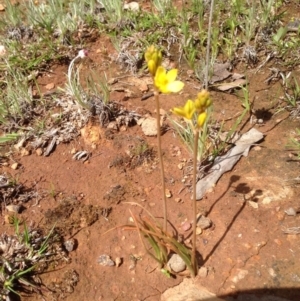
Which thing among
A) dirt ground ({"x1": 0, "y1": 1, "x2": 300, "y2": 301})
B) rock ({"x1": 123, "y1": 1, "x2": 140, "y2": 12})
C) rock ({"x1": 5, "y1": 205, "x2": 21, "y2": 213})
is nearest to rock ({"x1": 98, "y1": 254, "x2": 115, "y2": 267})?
dirt ground ({"x1": 0, "y1": 1, "x2": 300, "y2": 301})

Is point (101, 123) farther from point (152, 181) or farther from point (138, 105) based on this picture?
point (152, 181)

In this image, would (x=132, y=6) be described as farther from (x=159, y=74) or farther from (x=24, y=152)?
(x=159, y=74)

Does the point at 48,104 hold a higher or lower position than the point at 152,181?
higher

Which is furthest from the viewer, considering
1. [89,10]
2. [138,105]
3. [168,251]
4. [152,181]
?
[89,10]

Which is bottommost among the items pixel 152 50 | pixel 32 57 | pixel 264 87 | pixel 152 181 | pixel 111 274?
pixel 111 274

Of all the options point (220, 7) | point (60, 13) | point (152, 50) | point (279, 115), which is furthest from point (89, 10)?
point (152, 50)

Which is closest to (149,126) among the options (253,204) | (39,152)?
(39,152)

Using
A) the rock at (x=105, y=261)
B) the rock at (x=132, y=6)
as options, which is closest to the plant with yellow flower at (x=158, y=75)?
the rock at (x=105, y=261)

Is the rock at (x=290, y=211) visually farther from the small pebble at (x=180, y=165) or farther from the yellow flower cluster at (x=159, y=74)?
the yellow flower cluster at (x=159, y=74)
